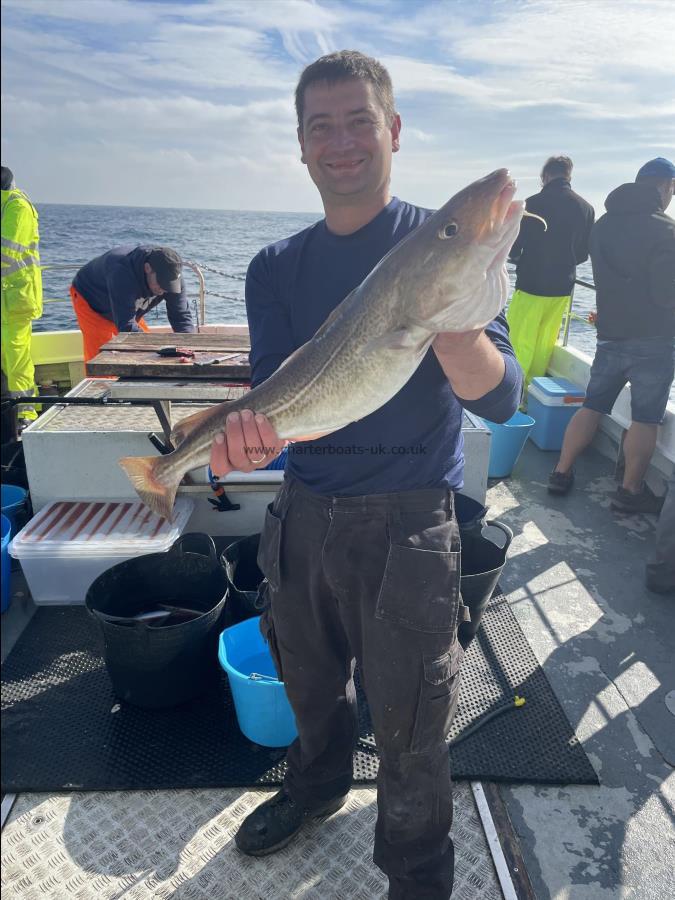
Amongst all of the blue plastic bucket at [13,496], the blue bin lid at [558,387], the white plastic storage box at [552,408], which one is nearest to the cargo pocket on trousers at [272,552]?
the blue plastic bucket at [13,496]

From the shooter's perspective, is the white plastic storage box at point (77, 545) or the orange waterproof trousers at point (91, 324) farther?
the orange waterproof trousers at point (91, 324)

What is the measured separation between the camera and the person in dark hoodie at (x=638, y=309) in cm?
548

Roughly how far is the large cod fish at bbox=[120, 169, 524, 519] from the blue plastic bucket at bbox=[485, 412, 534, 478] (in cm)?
401

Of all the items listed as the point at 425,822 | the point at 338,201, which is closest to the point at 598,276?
the point at 338,201

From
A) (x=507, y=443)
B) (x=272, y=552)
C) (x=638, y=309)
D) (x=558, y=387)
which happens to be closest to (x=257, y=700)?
(x=272, y=552)

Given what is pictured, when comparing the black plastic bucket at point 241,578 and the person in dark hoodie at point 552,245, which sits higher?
the person in dark hoodie at point 552,245

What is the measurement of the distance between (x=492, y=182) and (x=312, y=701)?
2119 millimetres

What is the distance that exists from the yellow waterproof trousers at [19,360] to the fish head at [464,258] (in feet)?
22.1

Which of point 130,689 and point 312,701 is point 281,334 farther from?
point 130,689

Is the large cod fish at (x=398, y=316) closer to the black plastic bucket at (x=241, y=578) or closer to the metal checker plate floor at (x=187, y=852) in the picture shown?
the black plastic bucket at (x=241, y=578)

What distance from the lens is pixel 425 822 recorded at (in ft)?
7.53

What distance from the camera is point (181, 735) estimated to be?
330 centimetres

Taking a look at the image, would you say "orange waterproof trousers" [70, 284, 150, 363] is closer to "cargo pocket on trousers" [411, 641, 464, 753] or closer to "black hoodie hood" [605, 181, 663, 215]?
"black hoodie hood" [605, 181, 663, 215]

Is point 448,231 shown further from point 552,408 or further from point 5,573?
point 552,408
